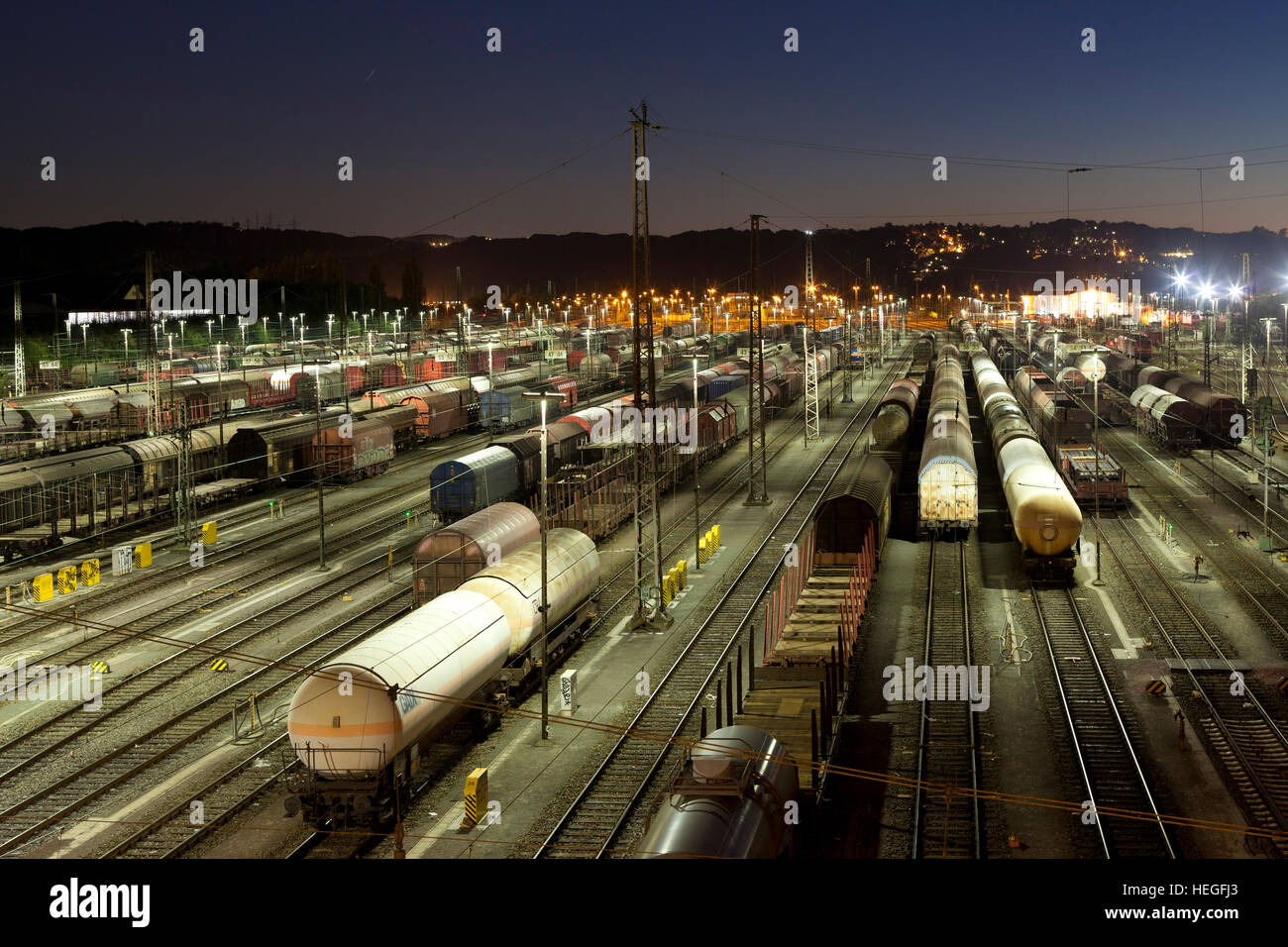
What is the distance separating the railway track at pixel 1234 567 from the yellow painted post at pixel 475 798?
19.8 m

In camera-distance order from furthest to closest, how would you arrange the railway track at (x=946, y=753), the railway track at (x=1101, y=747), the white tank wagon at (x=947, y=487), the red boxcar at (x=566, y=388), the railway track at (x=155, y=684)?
the red boxcar at (x=566, y=388) → the white tank wagon at (x=947, y=487) → the railway track at (x=155, y=684) → the railway track at (x=946, y=753) → the railway track at (x=1101, y=747)

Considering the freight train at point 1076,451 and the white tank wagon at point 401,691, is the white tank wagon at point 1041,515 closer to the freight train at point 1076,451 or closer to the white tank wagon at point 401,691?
the freight train at point 1076,451

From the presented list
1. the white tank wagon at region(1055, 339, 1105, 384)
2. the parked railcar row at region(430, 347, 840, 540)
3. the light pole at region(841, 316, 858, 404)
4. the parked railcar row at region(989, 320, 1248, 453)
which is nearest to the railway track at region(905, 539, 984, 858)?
the parked railcar row at region(430, 347, 840, 540)

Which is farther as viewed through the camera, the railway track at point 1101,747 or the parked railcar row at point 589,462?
the parked railcar row at point 589,462

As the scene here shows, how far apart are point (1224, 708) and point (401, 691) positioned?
658 inches

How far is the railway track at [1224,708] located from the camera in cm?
1862

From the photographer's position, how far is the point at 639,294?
27.6 metres

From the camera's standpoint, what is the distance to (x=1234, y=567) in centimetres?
3575

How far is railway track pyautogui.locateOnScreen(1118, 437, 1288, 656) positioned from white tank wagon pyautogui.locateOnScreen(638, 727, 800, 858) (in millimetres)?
18307

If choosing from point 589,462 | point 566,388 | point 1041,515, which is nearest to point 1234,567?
point 1041,515

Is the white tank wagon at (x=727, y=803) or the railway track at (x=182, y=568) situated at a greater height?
the white tank wagon at (x=727, y=803)

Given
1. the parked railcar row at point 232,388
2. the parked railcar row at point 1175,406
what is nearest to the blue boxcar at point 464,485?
the parked railcar row at point 232,388

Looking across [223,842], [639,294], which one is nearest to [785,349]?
[639,294]

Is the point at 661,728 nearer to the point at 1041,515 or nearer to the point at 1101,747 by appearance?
the point at 1101,747
